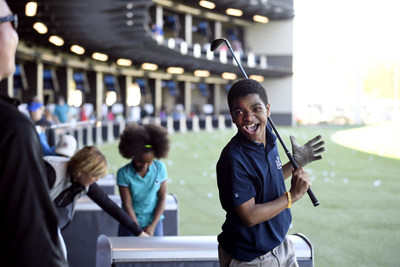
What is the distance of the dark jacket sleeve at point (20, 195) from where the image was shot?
1.34 meters

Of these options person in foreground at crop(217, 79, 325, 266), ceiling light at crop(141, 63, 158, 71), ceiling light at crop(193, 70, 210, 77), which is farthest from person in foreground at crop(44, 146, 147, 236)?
ceiling light at crop(193, 70, 210, 77)

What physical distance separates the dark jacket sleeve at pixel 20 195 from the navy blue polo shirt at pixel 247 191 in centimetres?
118

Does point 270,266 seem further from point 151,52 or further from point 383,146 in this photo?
point 151,52

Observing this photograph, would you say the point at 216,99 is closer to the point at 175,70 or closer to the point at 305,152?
the point at 175,70

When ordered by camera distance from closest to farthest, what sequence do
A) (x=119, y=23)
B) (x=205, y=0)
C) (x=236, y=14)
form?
(x=119, y=23) → (x=205, y=0) → (x=236, y=14)

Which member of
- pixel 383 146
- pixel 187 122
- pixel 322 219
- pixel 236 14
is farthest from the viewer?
pixel 236 14

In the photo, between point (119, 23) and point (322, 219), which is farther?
point (119, 23)

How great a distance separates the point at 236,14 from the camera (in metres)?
47.3

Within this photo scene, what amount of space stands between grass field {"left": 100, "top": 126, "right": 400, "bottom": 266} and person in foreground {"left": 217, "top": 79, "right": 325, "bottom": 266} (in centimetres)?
362

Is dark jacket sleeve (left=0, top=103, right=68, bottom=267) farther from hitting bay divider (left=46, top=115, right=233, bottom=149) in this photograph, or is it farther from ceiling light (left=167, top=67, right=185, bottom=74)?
ceiling light (left=167, top=67, right=185, bottom=74)

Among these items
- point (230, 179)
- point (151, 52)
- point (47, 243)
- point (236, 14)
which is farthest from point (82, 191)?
point (236, 14)

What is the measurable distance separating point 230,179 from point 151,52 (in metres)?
30.3

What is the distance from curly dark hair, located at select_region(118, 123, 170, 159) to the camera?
4.89 meters

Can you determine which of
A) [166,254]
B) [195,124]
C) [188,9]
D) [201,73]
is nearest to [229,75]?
[201,73]
